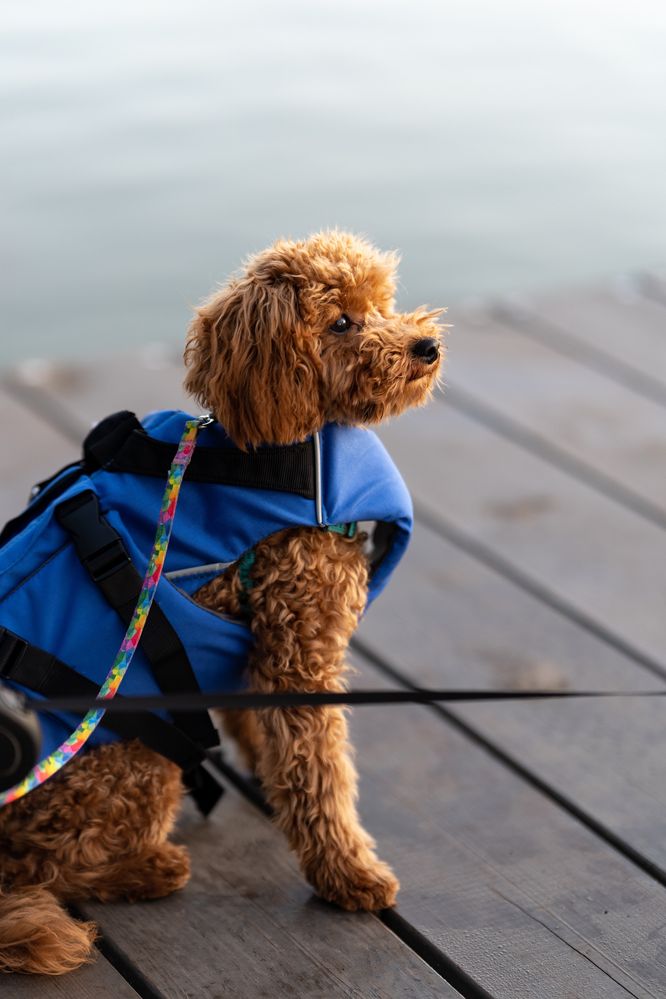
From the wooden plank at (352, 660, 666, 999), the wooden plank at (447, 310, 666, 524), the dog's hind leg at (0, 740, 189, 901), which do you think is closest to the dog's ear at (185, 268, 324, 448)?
the dog's hind leg at (0, 740, 189, 901)

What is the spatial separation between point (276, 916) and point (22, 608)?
2.26 ft

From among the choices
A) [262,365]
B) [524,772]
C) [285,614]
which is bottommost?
[524,772]

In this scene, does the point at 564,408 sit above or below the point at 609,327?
below

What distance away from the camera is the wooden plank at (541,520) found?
3.19 meters

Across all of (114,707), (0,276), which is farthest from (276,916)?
(0,276)

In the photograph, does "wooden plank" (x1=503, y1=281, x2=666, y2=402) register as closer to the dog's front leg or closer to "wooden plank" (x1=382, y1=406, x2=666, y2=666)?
Result: "wooden plank" (x1=382, y1=406, x2=666, y2=666)

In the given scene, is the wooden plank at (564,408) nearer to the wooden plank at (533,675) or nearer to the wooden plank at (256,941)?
the wooden plank at (533,675)

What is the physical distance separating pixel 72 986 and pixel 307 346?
109 centimetres

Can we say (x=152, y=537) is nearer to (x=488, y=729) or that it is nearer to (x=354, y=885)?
(x=354, y=885)

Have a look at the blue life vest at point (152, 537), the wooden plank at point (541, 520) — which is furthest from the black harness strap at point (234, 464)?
the wooden plank at point (541, 520)

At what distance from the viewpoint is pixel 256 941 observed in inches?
82.5

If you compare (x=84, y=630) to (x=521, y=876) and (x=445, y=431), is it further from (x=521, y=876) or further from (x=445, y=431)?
(x=445, y=431)

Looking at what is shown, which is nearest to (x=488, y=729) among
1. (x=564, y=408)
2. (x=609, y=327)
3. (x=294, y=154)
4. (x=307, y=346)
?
(x=307, y=346)

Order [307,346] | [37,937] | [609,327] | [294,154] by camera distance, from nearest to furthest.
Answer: [37,937] < [307,346] < [609,327] < [294,154]
